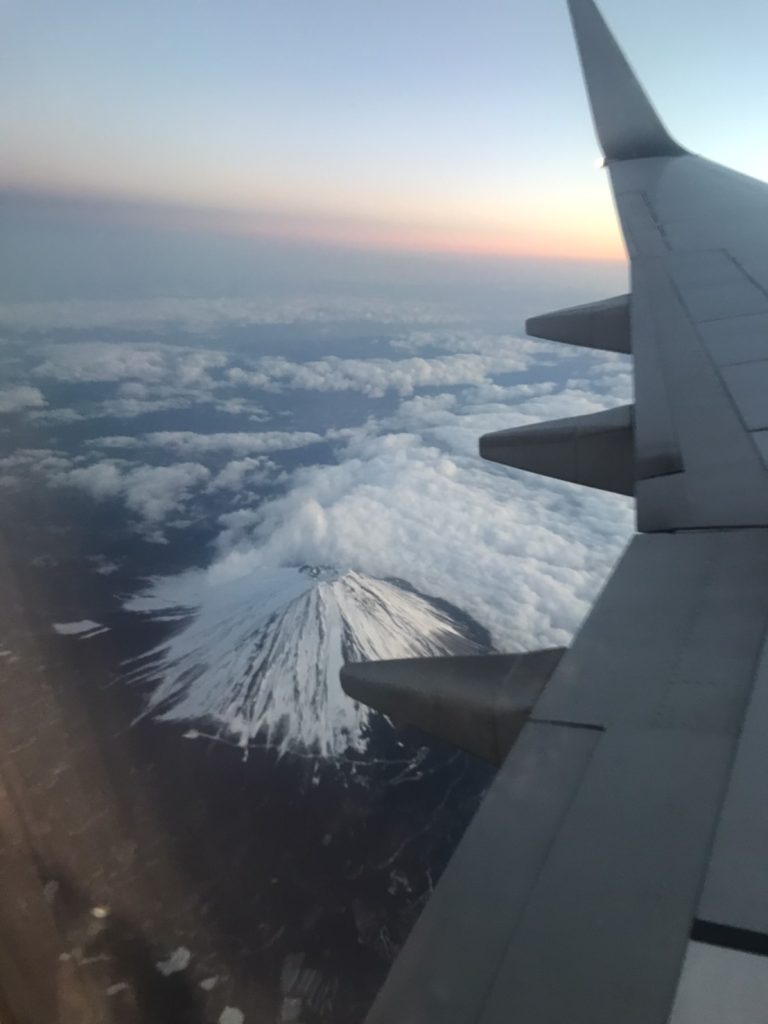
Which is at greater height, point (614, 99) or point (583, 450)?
point (614, 99)

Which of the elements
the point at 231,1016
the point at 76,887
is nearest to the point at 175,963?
the point at 231,1016

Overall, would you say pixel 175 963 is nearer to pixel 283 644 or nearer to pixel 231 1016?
pixel 231 1016

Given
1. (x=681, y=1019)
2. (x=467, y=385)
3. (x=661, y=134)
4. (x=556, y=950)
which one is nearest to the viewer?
(x=681, y=1019)

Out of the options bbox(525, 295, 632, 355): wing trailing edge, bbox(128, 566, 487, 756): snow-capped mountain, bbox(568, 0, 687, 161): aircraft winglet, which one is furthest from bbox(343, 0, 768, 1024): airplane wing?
bbox(128, 566, 487, 756): snow-capped mountain

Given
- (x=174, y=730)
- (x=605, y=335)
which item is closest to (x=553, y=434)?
(x=605, y=335)

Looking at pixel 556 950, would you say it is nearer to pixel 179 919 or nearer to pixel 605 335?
pixel 605 335

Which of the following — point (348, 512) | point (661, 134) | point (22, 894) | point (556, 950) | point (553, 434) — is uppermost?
point (661, 134)

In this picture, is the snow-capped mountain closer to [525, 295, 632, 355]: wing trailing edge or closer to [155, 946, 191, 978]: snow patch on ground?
[155, 946, 191, 978]: snow patch on ground
